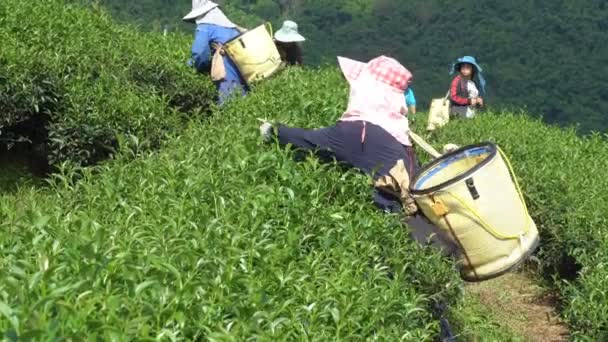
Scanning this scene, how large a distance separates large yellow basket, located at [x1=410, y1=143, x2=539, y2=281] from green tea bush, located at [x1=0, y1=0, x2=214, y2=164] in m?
2.23

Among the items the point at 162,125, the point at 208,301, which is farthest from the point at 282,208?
the point at 162,125

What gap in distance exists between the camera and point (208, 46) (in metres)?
9.13

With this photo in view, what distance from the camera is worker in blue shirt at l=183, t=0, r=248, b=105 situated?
9047mm

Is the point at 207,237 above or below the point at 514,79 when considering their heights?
above

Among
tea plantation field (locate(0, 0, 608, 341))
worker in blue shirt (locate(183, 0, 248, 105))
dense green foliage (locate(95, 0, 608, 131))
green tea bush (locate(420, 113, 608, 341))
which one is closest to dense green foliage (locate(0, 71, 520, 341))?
tea plantation field (locate(0, 0, 608, 341))

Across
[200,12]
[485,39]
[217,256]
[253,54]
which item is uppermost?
[217,256]

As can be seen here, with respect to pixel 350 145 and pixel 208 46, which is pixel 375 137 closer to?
pixel 350 145

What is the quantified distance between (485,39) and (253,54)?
171 ft

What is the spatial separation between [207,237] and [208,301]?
0.65 metres

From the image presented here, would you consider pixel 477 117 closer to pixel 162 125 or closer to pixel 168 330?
pixel 162 125

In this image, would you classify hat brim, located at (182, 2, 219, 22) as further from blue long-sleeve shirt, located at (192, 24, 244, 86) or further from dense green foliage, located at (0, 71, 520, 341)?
dense green foliage, located at (0, 71, 520, 341)

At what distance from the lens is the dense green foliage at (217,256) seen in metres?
2.83

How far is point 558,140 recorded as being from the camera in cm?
1011

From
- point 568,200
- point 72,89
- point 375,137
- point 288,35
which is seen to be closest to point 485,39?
point 288,35
